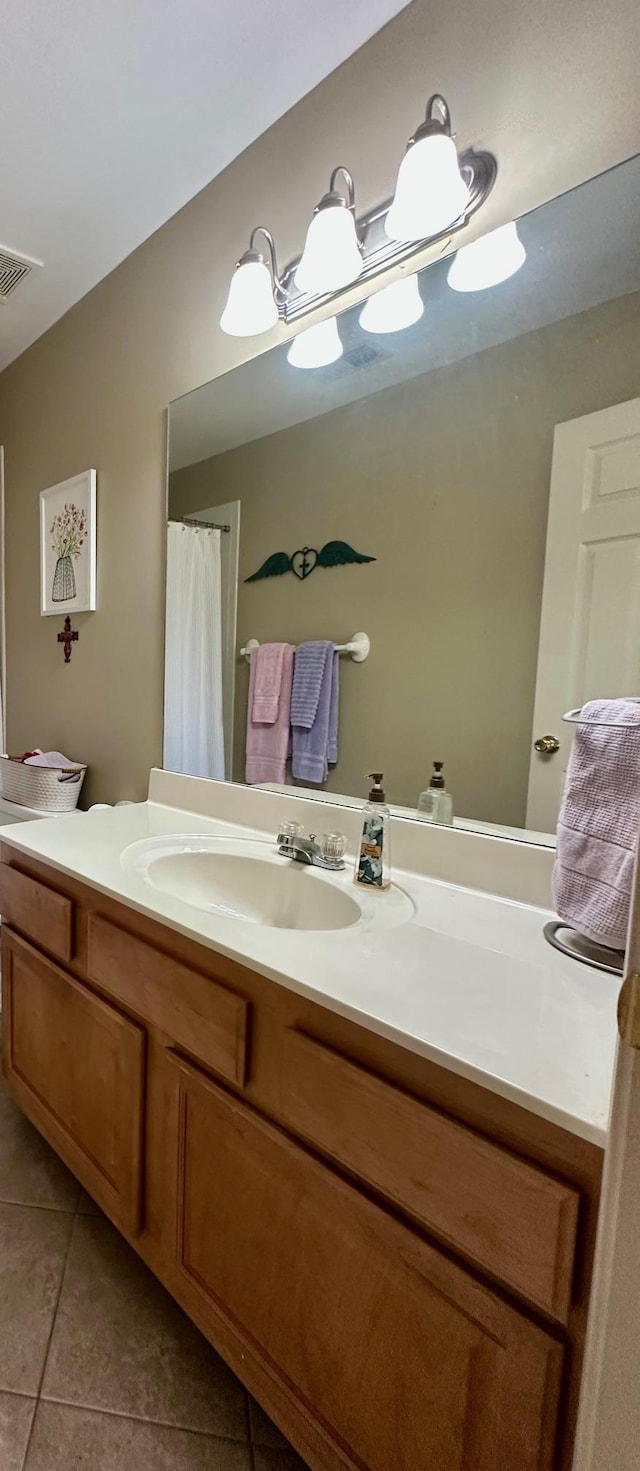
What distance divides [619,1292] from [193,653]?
1.46 meters

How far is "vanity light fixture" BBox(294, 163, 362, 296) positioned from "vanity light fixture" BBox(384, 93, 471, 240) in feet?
0.32

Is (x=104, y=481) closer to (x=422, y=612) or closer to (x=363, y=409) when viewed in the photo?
(x=363, y=409)

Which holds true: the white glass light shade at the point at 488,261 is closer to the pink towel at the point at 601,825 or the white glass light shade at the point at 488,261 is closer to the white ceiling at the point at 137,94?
the white ceiling at the point at 137,94

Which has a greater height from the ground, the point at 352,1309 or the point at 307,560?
the point at 307,560

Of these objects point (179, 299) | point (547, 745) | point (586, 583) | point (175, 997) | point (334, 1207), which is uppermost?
point (179, 299)

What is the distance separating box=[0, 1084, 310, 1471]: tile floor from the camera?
0.85 meters

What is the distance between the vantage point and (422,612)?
113 centimetres

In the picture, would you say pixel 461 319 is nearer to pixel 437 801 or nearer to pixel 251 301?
pixel 251 301

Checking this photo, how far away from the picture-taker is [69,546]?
6.69ft

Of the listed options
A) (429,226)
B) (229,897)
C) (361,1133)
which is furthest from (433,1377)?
(429,226)

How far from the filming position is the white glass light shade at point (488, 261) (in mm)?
963

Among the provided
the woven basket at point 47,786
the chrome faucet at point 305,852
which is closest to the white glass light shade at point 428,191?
the chrome faucet at point 305,852

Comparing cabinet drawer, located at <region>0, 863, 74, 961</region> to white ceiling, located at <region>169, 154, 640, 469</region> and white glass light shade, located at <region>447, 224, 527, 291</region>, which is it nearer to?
white ceiling, located at <region>169, 154, 640, 469</region>

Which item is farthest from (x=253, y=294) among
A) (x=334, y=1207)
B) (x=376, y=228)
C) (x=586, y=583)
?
(x=334, y=1207)
